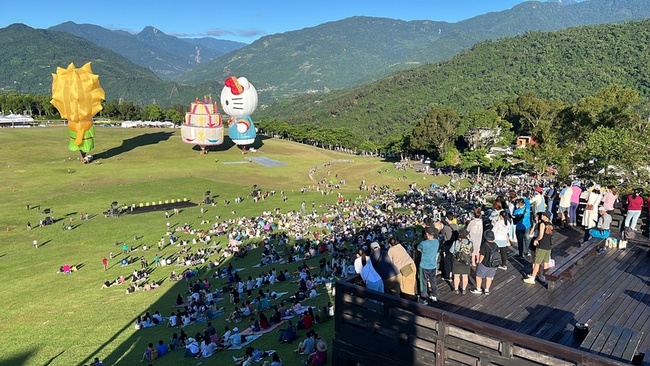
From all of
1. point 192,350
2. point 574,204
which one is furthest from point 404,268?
point 192,350

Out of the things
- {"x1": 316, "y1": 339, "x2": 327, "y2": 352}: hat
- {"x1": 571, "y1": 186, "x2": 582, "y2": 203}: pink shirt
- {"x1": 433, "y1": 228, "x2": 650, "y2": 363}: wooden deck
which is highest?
{"x1": 571, "y1": 186, "x2": 582, "y2": 203}: pink shirt

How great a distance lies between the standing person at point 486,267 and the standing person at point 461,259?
25 cm

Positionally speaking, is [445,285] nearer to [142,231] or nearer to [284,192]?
[142,231]

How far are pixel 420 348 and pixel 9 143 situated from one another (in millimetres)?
81951

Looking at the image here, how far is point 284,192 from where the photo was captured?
56.5m

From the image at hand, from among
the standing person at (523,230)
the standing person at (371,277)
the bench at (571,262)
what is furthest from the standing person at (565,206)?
the standing person at (371,277)

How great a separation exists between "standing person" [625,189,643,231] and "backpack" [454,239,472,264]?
7.88 m

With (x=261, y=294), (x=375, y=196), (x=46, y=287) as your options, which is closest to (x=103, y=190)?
(x=46, y=287)

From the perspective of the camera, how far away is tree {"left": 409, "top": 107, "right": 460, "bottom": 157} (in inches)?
3152

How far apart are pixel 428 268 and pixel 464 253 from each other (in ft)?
3.24

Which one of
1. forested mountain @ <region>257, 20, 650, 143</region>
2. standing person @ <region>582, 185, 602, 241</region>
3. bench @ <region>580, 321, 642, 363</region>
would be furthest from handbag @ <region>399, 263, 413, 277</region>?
forested mountain @ <region>257, 20, 650, 143</region>

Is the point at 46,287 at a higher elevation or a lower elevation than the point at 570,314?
lower

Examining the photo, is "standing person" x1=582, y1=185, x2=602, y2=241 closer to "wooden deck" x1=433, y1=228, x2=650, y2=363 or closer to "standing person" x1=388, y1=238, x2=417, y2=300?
"wooden deck" x1=433, y1=228, x2=650, y2=363

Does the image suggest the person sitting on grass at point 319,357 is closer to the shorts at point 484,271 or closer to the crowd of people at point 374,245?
the crowd of people at point 374,245
